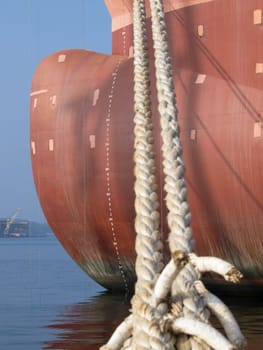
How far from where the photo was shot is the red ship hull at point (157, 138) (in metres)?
12.8

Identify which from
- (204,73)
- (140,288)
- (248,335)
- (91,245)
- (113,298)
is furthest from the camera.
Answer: (113,298)

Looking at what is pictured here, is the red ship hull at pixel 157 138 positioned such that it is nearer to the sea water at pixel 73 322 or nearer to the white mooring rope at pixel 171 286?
the sea water at pixel 73 322

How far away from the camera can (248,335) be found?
11180 mm

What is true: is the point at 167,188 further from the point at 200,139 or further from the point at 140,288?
the point at 200,139

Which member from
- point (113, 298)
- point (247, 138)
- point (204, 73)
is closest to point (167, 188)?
point (247, 138)

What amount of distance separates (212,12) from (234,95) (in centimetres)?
155

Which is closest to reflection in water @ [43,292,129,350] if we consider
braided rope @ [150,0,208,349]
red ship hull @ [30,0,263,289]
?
red ship hull @ [30,0,263,289]

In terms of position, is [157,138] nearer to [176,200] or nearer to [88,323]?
[88,323]

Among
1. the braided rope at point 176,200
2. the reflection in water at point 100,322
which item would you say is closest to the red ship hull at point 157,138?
the reflection in water at point 100,322

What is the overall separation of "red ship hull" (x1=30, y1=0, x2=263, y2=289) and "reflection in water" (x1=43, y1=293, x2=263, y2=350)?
0.57 metres

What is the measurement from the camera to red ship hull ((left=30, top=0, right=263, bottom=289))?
12836mm

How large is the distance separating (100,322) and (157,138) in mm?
2805

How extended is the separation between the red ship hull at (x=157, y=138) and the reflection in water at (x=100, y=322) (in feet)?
1.86

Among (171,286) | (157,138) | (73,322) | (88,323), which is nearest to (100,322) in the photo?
(88,323)
